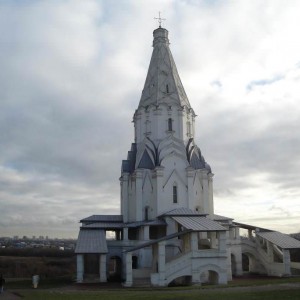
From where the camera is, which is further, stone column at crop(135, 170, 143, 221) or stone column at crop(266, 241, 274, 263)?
stone column at crop(135, 170, 143, 221)

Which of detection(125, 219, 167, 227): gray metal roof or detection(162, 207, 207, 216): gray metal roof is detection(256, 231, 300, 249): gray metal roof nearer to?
detection(162, 207, 207, 216): gray metal roof

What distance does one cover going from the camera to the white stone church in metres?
32.5

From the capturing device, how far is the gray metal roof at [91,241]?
31581 mm

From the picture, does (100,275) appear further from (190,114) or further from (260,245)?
(190,114)

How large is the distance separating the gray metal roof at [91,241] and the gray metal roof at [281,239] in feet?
45.1

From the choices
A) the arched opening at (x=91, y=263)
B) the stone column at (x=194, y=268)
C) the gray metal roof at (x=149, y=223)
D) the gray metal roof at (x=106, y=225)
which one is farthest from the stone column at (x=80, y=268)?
the stone column at (x=194, y=268)

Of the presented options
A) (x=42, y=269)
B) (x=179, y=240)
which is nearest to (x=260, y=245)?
(x=179, y=240)

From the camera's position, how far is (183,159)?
125 ft

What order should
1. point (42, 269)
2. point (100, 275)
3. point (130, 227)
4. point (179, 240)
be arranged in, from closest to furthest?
point (100, 275), point (179, 240), point (130, 227), point (42, 269)

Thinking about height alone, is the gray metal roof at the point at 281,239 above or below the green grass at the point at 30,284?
above

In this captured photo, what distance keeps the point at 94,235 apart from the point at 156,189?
6.65 metres

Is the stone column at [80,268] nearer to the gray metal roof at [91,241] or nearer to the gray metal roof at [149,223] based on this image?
the gray metal roof at [91,241]

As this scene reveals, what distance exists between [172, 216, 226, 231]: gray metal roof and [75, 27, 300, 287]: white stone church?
7 centimetres

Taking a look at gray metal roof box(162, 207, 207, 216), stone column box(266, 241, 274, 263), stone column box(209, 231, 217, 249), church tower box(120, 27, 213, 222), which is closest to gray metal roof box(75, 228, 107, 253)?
church tower box(120, 27, 213, 222)
